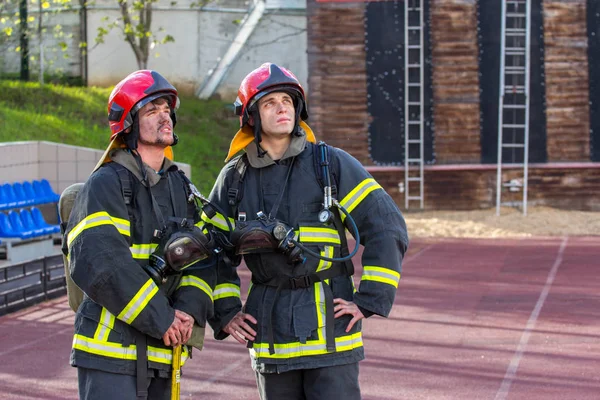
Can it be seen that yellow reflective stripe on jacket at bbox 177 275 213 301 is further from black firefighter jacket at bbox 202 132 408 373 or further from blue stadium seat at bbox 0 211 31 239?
blue stadium seat at bbox 0 211 31 239

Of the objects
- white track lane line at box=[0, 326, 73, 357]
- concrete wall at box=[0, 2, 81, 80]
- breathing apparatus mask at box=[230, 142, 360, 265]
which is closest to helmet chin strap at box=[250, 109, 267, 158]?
breathing apparatus mask at box=[230, 142, 360, 265]

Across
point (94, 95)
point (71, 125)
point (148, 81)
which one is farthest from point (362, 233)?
point (94, 95)

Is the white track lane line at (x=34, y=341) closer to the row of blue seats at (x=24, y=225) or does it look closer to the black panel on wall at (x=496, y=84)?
the row of blue seats at (x=24, y=225)

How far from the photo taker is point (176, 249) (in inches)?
160

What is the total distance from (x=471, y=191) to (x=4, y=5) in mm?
11888

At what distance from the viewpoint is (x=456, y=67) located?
744 inches

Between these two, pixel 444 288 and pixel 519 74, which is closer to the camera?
pixel 444 288

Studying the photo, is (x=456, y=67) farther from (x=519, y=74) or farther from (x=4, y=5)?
(x=4, y=5)

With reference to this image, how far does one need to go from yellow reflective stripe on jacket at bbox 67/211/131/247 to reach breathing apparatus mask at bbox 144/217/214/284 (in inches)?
5.6

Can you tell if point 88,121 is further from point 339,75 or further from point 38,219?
point 38,219

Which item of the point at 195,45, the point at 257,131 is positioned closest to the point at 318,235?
the point at 257,131

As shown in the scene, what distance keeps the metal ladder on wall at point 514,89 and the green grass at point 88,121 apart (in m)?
5.35

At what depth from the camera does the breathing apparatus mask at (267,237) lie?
13.6ft

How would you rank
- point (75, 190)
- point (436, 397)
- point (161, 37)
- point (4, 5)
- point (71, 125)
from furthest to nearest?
point (161, 37) → point (4, 5) → point (71, 125) → point (436, 397) → point (75, 190)
